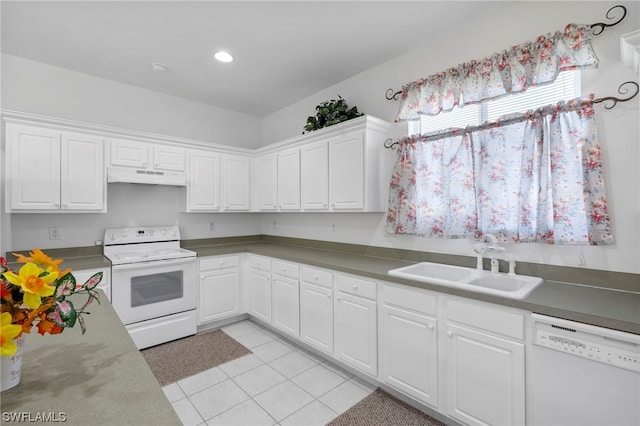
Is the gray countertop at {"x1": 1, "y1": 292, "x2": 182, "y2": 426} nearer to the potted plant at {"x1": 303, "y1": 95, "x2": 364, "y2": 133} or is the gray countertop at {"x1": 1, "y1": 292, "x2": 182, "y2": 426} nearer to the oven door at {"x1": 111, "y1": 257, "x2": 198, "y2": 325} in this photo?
the oven door at {"x1": 111, "y1": 257, "x2": 198, "y2": 325}

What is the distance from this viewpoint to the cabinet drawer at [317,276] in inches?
103

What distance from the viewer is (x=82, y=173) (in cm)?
289

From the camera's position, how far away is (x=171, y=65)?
300 centimetres

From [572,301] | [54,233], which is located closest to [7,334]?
[572,301]

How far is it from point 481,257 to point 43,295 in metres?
2.33

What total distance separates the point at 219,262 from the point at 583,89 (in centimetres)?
349

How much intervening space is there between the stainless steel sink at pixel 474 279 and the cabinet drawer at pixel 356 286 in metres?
0.20

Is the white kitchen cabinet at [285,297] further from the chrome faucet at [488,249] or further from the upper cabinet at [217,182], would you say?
the chrome faucet at [488,249]

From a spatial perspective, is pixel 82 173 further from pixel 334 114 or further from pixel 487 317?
pixel 487 317

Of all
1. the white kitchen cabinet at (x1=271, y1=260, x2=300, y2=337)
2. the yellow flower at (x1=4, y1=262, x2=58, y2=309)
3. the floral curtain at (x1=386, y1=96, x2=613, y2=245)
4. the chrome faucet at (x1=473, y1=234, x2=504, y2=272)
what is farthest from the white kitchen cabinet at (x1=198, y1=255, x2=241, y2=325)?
the yellow flower at (x1=4, y1=262, x2=58, y2=309)

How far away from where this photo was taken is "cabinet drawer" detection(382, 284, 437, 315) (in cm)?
194

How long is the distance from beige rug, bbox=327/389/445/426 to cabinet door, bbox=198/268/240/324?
6.33 feet

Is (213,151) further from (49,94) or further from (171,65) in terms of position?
(49,94)

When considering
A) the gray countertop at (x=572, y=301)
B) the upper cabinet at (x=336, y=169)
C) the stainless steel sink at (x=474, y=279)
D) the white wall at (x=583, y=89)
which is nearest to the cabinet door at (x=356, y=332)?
the gray countertop at (x=572, y=301)
